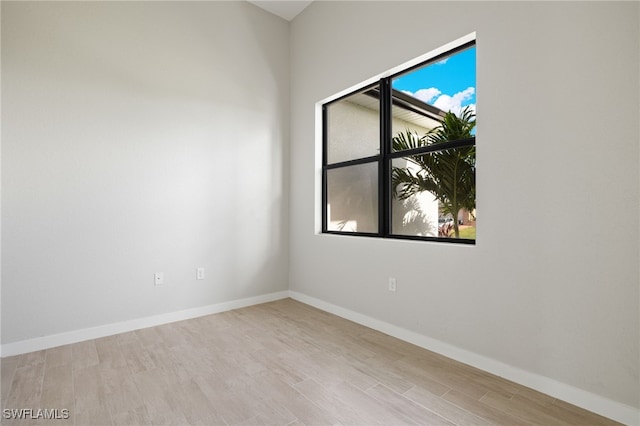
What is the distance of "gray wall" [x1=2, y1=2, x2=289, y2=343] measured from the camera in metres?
2.36

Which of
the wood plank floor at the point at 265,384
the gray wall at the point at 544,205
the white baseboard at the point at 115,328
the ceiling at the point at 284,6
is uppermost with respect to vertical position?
the ceiling at the point at 284,6

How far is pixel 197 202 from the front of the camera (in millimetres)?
3145

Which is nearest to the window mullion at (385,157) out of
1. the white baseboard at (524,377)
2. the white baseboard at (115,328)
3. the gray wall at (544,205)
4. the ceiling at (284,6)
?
the gray wall at (544,205)

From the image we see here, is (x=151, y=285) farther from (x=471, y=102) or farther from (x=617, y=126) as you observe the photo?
(x=617, y=126)

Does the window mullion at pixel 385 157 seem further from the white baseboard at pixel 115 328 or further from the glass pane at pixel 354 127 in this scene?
the white baseboard at pixel 115 328

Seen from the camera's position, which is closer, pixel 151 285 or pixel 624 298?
pixel 624 298


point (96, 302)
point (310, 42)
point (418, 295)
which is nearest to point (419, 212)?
point (418, 295)

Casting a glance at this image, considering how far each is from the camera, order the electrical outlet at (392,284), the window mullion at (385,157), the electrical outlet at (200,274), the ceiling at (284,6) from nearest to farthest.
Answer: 1. the electrical outlet at (392,284)
2. the window mullion at (385,157)
3. the electrical outlet at (200,274)
4. the ceiling at (284,6)

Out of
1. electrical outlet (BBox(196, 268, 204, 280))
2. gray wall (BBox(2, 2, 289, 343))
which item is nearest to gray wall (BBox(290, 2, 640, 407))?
gray wall (BBox(2, 2, 289, 343))

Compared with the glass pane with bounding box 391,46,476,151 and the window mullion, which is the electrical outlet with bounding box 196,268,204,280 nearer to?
the window mullion

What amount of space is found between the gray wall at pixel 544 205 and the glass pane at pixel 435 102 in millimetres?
196

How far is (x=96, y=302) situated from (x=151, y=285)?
1.36ft

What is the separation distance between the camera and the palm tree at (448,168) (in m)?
2.31

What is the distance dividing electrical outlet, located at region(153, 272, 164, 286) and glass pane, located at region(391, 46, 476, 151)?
2.38m
